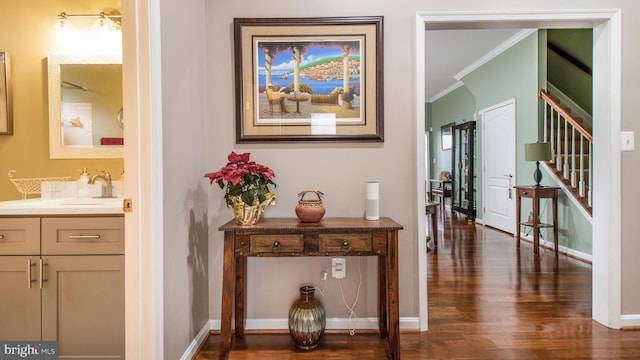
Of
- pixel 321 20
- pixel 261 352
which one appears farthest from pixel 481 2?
pixel 261 352

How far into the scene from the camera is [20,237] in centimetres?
160

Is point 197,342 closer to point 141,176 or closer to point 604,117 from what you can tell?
point 141,176

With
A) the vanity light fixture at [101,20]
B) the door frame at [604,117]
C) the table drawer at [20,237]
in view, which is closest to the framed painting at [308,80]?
the door frame at [604,117]

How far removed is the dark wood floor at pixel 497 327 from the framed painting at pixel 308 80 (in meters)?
1.31

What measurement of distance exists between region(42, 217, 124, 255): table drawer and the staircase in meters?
4.41

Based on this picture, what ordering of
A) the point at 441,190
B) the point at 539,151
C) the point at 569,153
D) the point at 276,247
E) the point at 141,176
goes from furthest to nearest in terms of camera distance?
1. the point at 441,190
2. the point at 569,153
3. the point at 539,151
4. the point at 276,247
5. the point at 141,176

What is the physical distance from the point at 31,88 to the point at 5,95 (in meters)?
0.16

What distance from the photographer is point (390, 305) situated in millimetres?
1814

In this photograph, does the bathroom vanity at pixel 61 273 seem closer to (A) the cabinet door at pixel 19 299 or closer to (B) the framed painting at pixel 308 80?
(A) the cabinet door at pixel 19 299

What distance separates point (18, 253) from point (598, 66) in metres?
3.64

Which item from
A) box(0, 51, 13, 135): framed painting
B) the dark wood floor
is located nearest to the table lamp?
the dark wood floor

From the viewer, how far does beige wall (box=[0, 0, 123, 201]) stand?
2.13 meters

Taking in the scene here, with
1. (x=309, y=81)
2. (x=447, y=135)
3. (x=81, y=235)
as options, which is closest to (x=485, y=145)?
(x=447, y=135)

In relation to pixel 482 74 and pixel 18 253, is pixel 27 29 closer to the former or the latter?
Result: pixel 18 253
